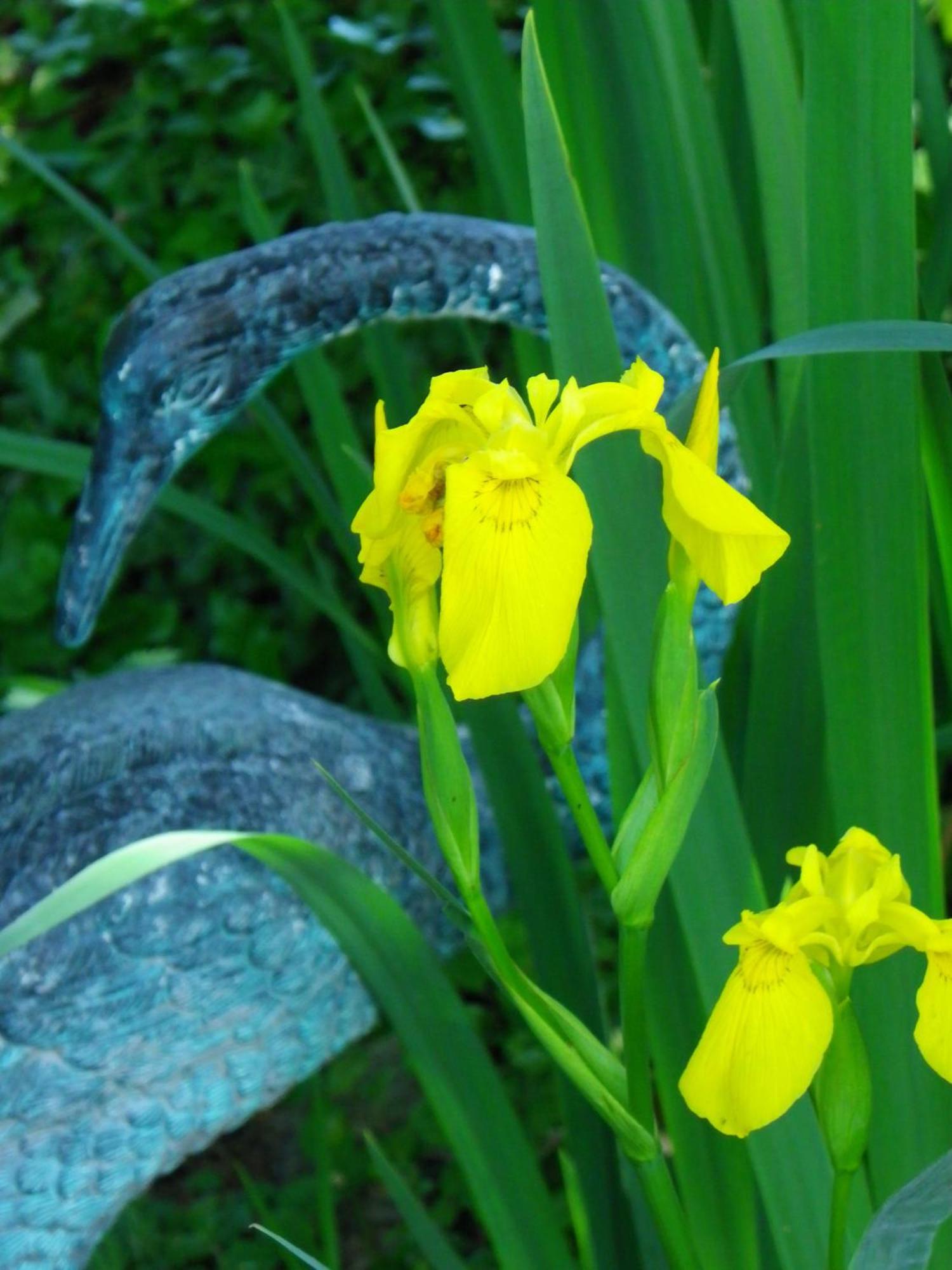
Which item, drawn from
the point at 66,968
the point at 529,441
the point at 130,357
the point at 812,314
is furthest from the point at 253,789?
the point at 529,441

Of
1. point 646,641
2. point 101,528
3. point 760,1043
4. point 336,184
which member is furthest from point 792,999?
point 336,184

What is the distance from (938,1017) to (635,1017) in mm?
108

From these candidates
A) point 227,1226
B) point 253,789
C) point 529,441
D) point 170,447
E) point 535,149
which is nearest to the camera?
point 529,441

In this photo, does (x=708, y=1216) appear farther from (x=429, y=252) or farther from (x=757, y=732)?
(x=429, y=252)

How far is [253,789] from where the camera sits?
104 centimetres

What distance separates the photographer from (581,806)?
0.53 metres

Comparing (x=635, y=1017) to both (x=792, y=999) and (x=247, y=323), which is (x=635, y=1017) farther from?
(x=247, y=323)

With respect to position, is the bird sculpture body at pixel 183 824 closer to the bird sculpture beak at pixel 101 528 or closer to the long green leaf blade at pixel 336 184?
the bird sculpture beak at pixel 101 528

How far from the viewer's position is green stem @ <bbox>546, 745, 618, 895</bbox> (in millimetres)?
525

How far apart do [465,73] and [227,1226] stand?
3.50ft

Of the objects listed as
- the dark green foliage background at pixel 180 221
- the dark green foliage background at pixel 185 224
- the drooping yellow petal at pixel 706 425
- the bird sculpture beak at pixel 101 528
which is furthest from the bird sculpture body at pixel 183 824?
the dark green foliage background at pixel 185 224

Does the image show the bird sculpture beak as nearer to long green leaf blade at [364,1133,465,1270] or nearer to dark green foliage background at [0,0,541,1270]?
long green leaf blade at [364,1133,465,1270]

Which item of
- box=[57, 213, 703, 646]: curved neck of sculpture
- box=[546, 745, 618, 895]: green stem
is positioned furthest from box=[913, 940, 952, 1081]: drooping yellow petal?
box=[57, 213, 703, 646]: curved neck of sculpture

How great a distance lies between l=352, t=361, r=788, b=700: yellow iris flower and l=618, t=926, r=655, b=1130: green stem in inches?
4.9
